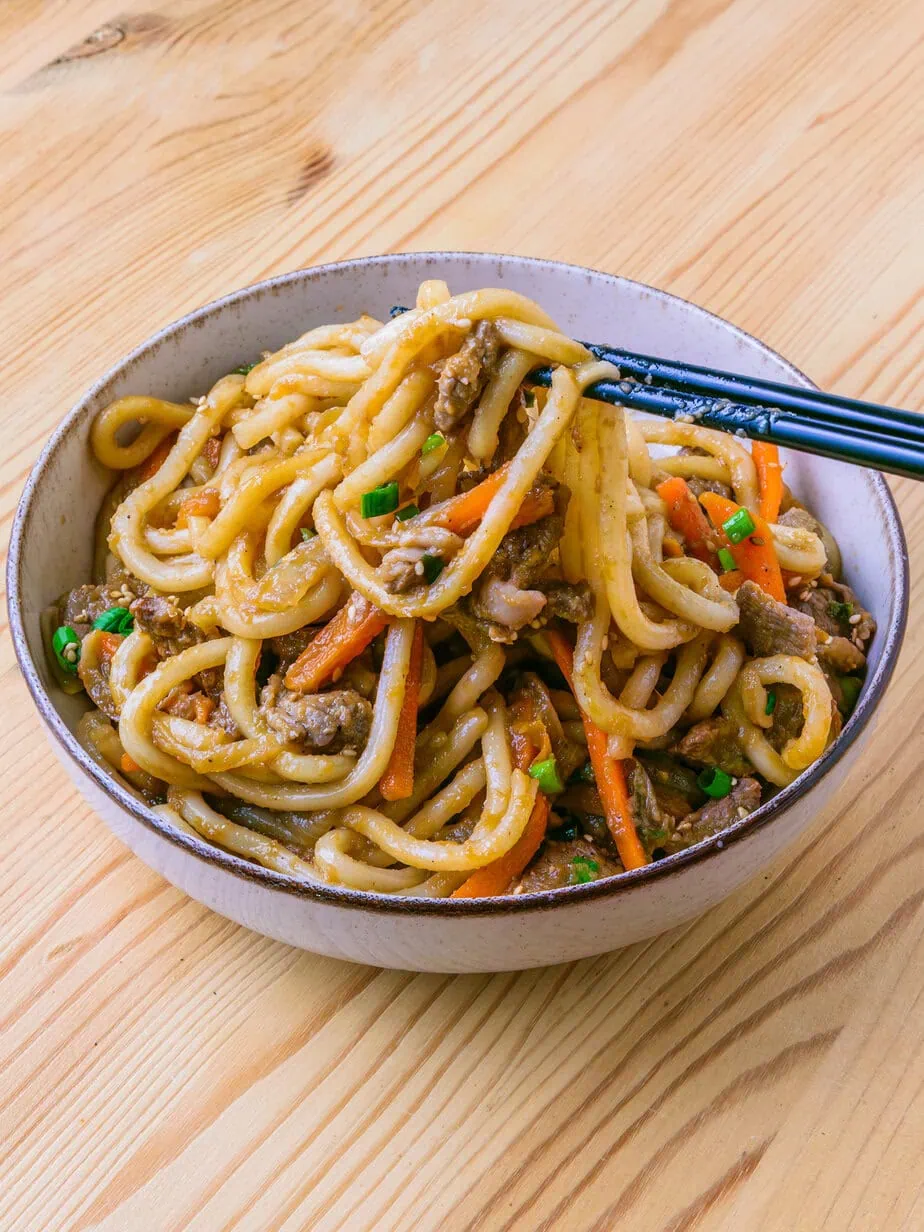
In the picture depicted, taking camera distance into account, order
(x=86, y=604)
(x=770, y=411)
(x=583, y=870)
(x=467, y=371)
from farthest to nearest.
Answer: (x=86, y=604) < (x=583, y=870) < (x=467, y=371) < (x=770, y=411)

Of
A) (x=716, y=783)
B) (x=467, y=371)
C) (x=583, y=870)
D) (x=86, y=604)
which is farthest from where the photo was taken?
(x=86, y=604)

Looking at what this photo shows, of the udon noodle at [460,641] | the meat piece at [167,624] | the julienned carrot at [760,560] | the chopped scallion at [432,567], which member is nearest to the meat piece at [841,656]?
the udon noodle at [460,641]

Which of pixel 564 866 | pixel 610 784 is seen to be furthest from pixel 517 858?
pixel 610 784

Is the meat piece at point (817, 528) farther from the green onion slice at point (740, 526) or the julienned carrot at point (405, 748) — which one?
the julienned carrot at point (405, 748)

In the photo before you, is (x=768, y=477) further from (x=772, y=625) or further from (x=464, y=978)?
(x=464, y=978)

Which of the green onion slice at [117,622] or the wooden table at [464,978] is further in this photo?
the green onion slice at [117,622]

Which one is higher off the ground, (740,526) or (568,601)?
(568,601)
